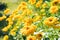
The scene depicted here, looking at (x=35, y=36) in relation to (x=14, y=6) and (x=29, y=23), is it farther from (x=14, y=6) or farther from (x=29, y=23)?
(x=14, y=6)

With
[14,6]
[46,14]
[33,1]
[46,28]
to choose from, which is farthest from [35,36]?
[14,6]

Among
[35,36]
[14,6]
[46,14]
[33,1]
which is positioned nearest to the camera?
[35,36]

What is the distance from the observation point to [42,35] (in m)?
2.43

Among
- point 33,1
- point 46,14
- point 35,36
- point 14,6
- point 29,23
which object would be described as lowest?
point 35,36

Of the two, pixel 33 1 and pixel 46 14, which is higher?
pixel 33 1

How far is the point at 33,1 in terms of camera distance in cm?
319

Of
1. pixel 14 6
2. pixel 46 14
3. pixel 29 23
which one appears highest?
pixel 14 6

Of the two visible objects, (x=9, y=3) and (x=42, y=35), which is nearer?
(x=42, y=35)

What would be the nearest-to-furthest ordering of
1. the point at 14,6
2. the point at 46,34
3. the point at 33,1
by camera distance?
the point at 46,34, the point at 33,1, the point at 14,6

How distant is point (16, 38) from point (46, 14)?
0.53m

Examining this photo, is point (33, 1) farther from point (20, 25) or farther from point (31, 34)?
point (31, 34)

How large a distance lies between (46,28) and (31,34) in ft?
0.74

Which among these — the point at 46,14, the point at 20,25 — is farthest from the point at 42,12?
the point at 20,25

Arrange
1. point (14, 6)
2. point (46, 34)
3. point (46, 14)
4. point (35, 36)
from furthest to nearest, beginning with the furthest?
point (14, 6) → point (46, 14) → point (46, 34) → point (35, 36)
